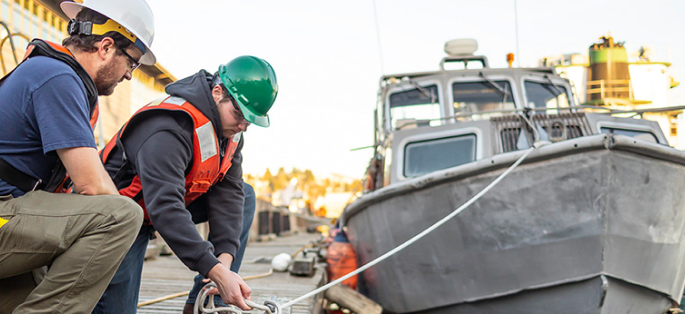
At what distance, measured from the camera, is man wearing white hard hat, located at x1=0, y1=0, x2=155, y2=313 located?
1622 millimetres

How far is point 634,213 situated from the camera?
Answer: 436 centimetres

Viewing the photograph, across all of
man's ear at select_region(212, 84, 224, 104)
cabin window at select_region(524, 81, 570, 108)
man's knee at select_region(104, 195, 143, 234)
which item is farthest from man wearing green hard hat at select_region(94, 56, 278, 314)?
cabin window at select_region(524, 81, 570, 108)

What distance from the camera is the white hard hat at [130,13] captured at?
190 centimetres

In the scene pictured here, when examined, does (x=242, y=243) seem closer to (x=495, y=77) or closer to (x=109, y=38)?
(x=109, y=38)

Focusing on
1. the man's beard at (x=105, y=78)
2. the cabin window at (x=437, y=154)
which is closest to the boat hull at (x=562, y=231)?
the cabin window at (x=437, y=154)

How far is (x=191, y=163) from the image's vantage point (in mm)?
2217

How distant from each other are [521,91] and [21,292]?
6001 millimetres

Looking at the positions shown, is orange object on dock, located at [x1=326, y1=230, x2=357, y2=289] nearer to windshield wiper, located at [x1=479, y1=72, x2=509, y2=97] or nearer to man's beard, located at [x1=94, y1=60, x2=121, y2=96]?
windshield wiper, located at [x1=479, y1=72, x2=509, y2=97]

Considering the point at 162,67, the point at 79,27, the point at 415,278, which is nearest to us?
the point at 79,27

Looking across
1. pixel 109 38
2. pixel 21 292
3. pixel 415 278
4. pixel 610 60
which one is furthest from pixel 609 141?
pixel 610 60

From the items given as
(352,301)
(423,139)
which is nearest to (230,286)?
(352,301)

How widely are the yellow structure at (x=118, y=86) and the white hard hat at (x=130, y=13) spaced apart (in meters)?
7.05

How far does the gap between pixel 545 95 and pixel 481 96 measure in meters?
0.89

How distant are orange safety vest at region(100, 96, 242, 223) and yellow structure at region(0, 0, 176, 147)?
6990mm
